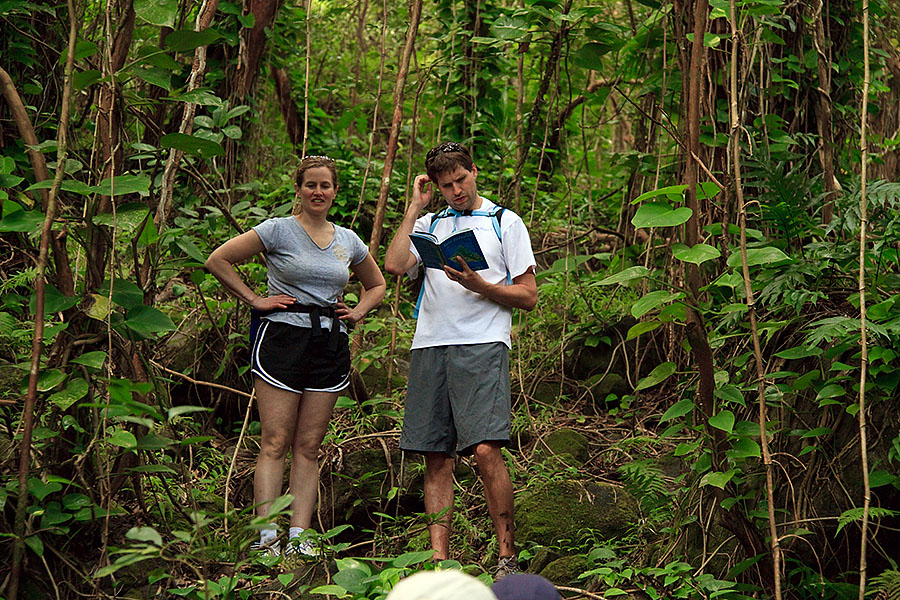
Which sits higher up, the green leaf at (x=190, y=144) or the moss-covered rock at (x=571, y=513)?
the green leaf at (x=190, y=144)

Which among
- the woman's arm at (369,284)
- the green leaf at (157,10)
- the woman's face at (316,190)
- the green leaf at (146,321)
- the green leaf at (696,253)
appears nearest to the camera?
the green leaf at (157,10)

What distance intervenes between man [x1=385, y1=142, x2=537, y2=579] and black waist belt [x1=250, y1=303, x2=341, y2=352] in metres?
0.37

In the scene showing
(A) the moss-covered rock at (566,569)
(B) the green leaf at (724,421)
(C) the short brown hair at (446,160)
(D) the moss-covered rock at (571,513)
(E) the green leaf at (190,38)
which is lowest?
(D) the moss-covered rock at (571,513)

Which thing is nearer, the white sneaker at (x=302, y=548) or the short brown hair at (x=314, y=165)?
the white sneaker at (x=302, y=548)

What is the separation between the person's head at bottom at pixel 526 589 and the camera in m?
1.67

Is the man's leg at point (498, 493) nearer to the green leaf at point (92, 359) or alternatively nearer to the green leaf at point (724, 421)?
the green leaf at point (724, 421)

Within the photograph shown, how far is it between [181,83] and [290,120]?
2.60m

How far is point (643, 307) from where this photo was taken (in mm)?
2799

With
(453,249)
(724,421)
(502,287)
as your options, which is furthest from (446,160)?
(724,421)

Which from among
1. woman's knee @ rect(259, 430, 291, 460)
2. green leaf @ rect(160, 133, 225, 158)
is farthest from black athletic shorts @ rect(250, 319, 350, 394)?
green leaf @ rect(160, 133, 225, 158)

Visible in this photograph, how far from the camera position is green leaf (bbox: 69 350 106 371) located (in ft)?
9.30

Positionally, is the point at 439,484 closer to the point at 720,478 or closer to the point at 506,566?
the point at 506,566

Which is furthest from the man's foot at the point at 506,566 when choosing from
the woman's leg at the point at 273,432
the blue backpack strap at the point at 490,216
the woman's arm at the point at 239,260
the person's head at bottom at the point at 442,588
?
the person's head at bottom at the point at 442,588

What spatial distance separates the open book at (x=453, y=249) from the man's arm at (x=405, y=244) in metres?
0.19
